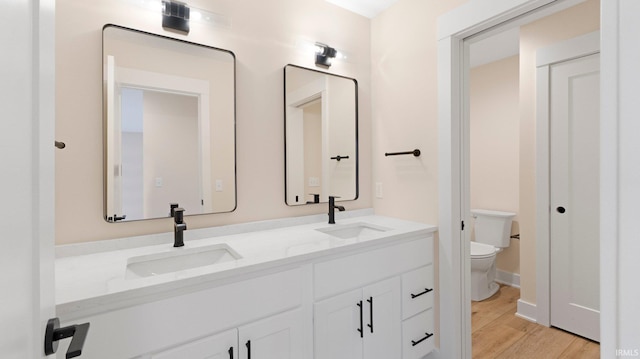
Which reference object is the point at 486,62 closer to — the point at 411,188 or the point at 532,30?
the point at 532,30

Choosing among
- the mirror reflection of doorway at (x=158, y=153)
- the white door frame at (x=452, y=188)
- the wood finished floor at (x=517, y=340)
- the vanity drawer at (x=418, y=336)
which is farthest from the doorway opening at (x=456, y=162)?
the mirror reflection of doorway at (x=158, y=153)

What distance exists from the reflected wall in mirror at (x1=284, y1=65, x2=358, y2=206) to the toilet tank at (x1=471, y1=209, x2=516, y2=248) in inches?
71.1

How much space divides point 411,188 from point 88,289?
1770 millimetres

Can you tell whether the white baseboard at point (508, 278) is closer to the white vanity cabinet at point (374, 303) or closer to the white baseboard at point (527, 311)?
the white baseboard at point (527, 311)

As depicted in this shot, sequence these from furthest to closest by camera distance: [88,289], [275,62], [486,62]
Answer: [486,62], [275,62], [88,289]

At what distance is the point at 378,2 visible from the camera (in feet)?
6.84

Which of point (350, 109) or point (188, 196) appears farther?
point (350, 109)

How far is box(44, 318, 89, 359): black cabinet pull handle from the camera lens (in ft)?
1.63

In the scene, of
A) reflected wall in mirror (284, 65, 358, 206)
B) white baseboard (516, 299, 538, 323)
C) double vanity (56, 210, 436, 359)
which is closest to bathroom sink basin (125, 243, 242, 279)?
double vanity (56, 210, 436, 359)

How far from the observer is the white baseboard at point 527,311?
2.31 meters

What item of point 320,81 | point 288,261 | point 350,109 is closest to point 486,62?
point 350,109

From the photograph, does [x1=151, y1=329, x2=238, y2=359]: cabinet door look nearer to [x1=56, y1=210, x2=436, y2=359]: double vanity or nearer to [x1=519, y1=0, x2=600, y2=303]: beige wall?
[x1=56, y1=210, x2=436, y2=359]: double vanity

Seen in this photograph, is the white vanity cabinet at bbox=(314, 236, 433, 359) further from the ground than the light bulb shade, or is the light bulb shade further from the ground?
the light bulb shade

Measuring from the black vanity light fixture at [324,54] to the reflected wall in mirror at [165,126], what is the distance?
2.07 ft
